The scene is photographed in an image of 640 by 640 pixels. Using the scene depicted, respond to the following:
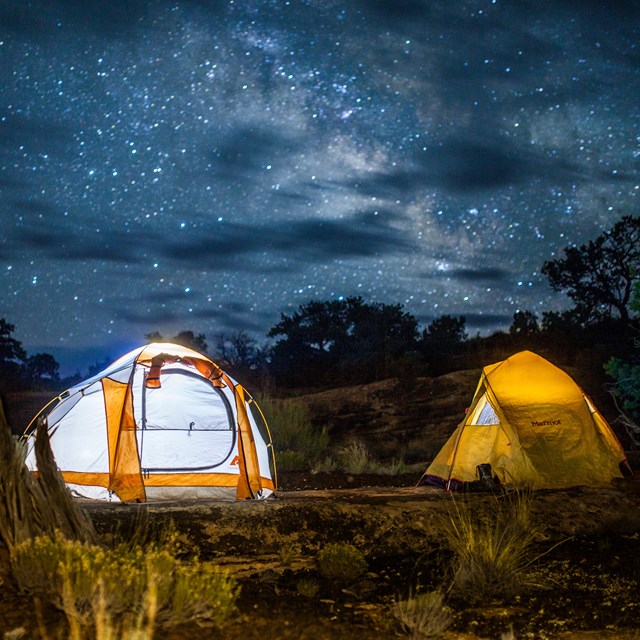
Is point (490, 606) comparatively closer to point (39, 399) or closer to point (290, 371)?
point (39, 399)

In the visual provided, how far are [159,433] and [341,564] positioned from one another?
486cm

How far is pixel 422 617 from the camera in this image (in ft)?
15.4

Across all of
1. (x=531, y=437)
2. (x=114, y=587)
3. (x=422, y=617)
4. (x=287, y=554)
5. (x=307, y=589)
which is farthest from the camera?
(x=531, y=437)

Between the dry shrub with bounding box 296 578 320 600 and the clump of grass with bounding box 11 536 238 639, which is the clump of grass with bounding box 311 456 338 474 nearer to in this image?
the dry shrub with bounding box 296 578 320 600

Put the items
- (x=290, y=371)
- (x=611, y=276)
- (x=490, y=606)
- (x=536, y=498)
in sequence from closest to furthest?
(x=490, y=606) < (x=536, y=498) < (x=611, y=276) < (x=290, y=371)

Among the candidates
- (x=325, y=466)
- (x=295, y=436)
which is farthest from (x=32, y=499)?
(x=295, y=436)

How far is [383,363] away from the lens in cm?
2867

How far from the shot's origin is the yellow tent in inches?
419

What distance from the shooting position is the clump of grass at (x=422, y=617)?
461 cm

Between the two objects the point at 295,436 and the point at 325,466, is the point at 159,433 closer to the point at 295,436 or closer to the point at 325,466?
the point at 325,466

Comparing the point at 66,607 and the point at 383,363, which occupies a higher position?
the point at 383,363

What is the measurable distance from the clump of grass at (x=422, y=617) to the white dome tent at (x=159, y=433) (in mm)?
5123

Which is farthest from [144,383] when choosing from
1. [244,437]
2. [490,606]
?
[490,606]

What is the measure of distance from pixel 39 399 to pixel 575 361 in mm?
18310
